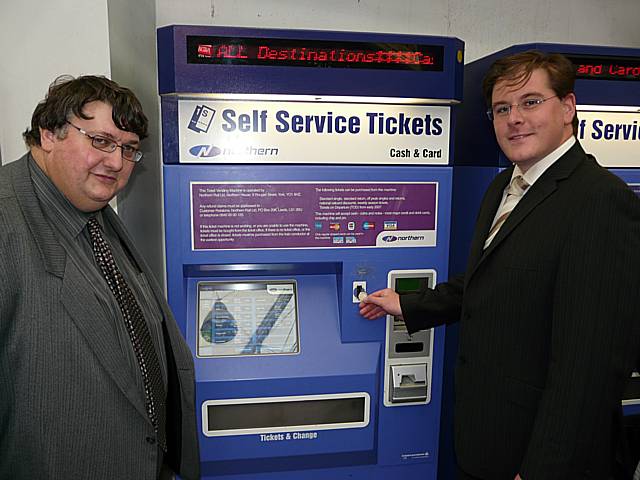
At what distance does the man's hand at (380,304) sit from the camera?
186cm

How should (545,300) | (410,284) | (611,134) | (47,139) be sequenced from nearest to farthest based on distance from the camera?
(47,139) < (545,300) < (410,284) < (611,134)

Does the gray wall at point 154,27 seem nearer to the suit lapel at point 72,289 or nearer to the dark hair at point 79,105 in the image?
the dark hair at point 79,105

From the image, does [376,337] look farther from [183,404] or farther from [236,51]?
[236,51]

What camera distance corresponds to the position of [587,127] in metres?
2.02

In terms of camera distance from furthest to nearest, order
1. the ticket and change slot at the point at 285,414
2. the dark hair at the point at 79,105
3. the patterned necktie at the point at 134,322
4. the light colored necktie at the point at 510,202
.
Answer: the ticket and change slot at the point at 285,414
the light colored necktie at the point at 510,202
the patterned necktie at the point at 134,322
the dark hair at the point at 79,105

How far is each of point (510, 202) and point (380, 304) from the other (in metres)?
0.58

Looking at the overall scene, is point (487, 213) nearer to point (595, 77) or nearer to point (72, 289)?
point (595, 77)

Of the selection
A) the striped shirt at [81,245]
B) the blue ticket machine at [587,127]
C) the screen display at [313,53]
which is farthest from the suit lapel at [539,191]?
the striped shirt at [81,245]

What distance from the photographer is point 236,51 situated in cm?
169

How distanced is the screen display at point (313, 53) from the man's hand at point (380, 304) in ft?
2.69

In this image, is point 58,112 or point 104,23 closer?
point 58,112

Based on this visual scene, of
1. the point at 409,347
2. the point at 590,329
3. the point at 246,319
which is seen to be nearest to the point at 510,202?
the point at 590,329

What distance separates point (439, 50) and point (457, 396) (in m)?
1.22

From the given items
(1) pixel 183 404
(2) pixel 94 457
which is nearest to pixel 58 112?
(2) pixel 94 457
